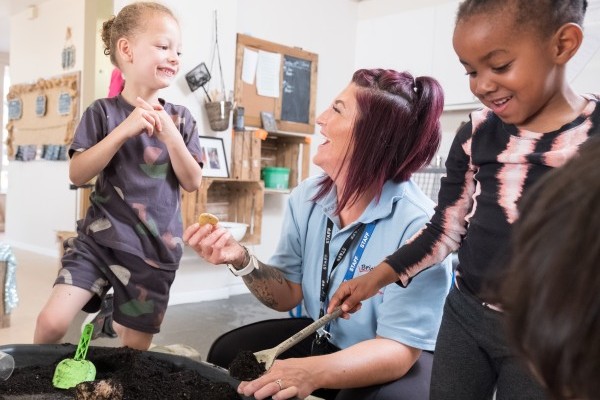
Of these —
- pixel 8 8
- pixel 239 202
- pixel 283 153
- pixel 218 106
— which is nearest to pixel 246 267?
pixel 218 106

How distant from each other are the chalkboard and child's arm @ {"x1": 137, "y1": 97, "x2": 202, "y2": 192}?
3.03 meters

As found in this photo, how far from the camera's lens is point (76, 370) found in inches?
37.9

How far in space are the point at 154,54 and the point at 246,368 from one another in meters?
0.96

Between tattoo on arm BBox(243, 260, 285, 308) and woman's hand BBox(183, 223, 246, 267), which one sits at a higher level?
woman's hand BBox(183, 223, 246, 267)

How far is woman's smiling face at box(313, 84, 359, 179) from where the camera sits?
1.32 metres

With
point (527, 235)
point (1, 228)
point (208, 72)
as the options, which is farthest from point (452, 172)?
point (1, 228)

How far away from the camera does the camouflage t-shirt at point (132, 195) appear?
151cm

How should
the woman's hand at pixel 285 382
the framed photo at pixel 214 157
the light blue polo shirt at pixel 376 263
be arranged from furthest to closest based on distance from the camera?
the framed photo at pixel 214 157 < the light blue polo shirt at pixel 376 263 < the woman's hand at pixel 285 382

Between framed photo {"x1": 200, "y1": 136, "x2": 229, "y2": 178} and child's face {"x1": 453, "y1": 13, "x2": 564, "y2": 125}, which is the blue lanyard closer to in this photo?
child's face {"x1": 453, "y1": 13, "x2": 564, "y2": 125}

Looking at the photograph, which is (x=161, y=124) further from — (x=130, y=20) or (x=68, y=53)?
(x=68, y=53)

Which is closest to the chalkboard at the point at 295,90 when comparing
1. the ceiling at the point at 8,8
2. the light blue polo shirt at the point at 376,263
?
the ceiling at the point at 8,8

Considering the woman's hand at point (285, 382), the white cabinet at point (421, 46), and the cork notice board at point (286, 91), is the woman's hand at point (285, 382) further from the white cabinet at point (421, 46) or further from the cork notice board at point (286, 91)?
the white cabinet at point (421, 46)

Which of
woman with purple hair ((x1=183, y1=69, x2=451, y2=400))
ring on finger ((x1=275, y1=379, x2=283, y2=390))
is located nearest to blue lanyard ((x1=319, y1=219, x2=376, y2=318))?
woman with purple hair ((x1=183, y1=69, x2=451, y2=400))

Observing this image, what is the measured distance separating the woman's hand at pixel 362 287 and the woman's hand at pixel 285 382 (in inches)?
4.9
